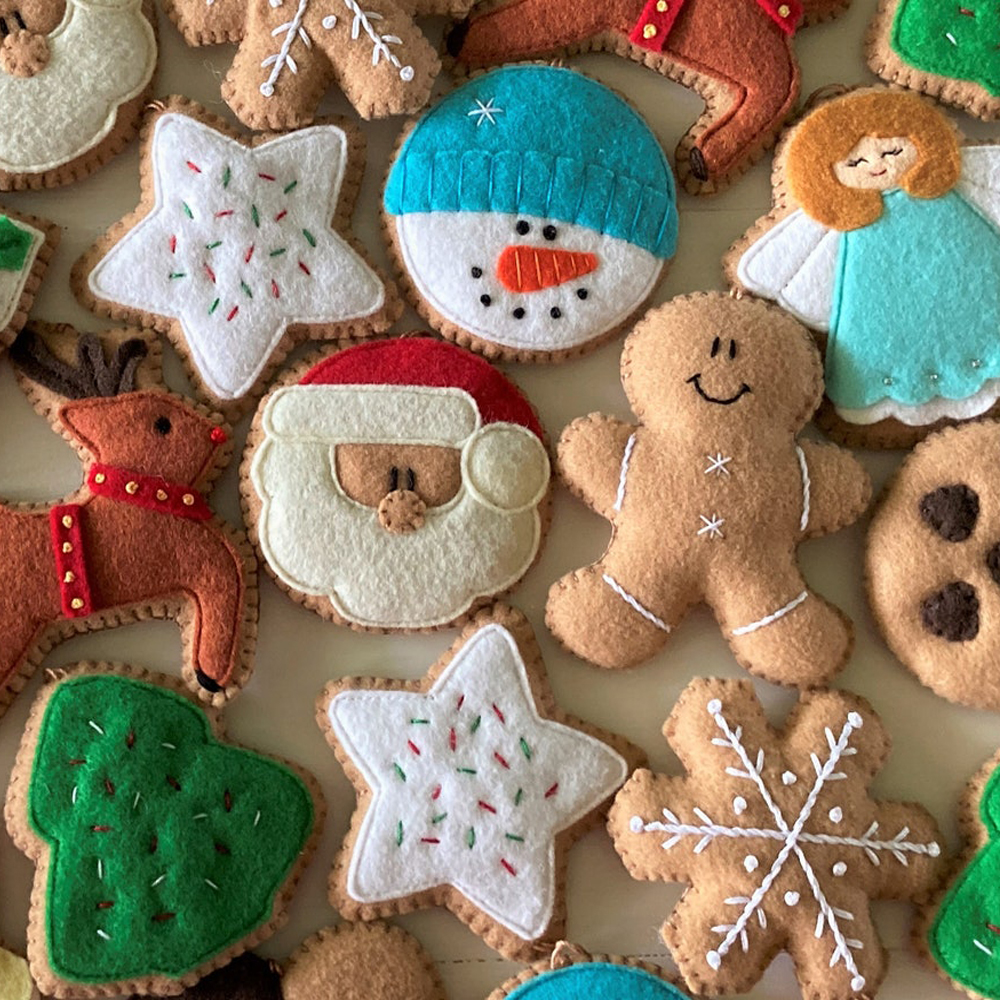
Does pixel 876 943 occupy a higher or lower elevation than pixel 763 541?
lower

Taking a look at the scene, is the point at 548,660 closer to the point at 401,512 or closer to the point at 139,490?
the point at 401,512

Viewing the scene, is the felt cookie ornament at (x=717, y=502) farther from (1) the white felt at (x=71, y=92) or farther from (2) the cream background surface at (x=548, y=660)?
(1) the white felt at (x=71, y=92)

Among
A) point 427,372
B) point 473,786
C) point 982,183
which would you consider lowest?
point 473,786

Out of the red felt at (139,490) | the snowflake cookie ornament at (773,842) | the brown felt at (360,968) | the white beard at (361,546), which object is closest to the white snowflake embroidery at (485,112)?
the white beard at (361,546)

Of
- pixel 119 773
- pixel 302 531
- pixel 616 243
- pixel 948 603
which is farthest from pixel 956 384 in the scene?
pixel 119 773

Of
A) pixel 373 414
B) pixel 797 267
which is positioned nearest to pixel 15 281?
pixel 373 414

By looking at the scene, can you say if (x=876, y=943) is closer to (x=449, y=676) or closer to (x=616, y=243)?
(x=449, y=676)

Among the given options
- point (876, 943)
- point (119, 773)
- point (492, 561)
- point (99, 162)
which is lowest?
point (119, 773)
